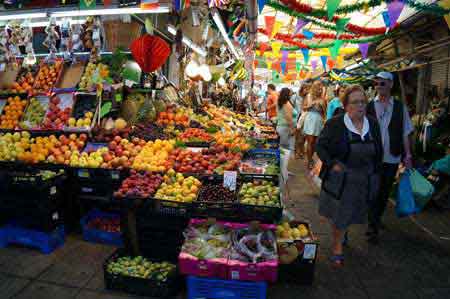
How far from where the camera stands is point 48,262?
3.33m

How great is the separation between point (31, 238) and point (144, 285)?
1759 millimetres

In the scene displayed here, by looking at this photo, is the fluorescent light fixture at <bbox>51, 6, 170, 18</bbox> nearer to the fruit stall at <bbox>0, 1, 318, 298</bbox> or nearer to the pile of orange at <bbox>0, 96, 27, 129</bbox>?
the fruit stall at <bbox>0, 1, 318, 298</bbox>

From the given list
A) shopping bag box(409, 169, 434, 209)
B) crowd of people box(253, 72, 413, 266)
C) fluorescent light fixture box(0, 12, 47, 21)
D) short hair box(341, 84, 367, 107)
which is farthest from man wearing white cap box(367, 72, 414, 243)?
fluorescent light fixture box(0, 12, 47, 21)

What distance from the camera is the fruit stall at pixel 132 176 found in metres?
2.79

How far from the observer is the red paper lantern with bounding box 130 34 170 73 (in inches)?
160

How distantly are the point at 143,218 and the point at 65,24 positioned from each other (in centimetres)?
370

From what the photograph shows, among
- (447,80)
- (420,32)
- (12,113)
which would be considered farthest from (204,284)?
(420,32)

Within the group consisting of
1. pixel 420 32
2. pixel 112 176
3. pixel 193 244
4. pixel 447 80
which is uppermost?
pixel 420 32

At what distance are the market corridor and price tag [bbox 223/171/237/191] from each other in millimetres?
1118

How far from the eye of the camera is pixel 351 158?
307 cm

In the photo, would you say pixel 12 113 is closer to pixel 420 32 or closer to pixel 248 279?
pixel 248 279

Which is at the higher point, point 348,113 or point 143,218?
point 348,113

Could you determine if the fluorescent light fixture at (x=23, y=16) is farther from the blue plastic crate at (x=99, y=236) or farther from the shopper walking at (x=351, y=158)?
the shopper walking at (x=351, y=158)

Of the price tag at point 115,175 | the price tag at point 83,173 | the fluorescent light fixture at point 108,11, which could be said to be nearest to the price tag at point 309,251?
the price tag at point 115,175
